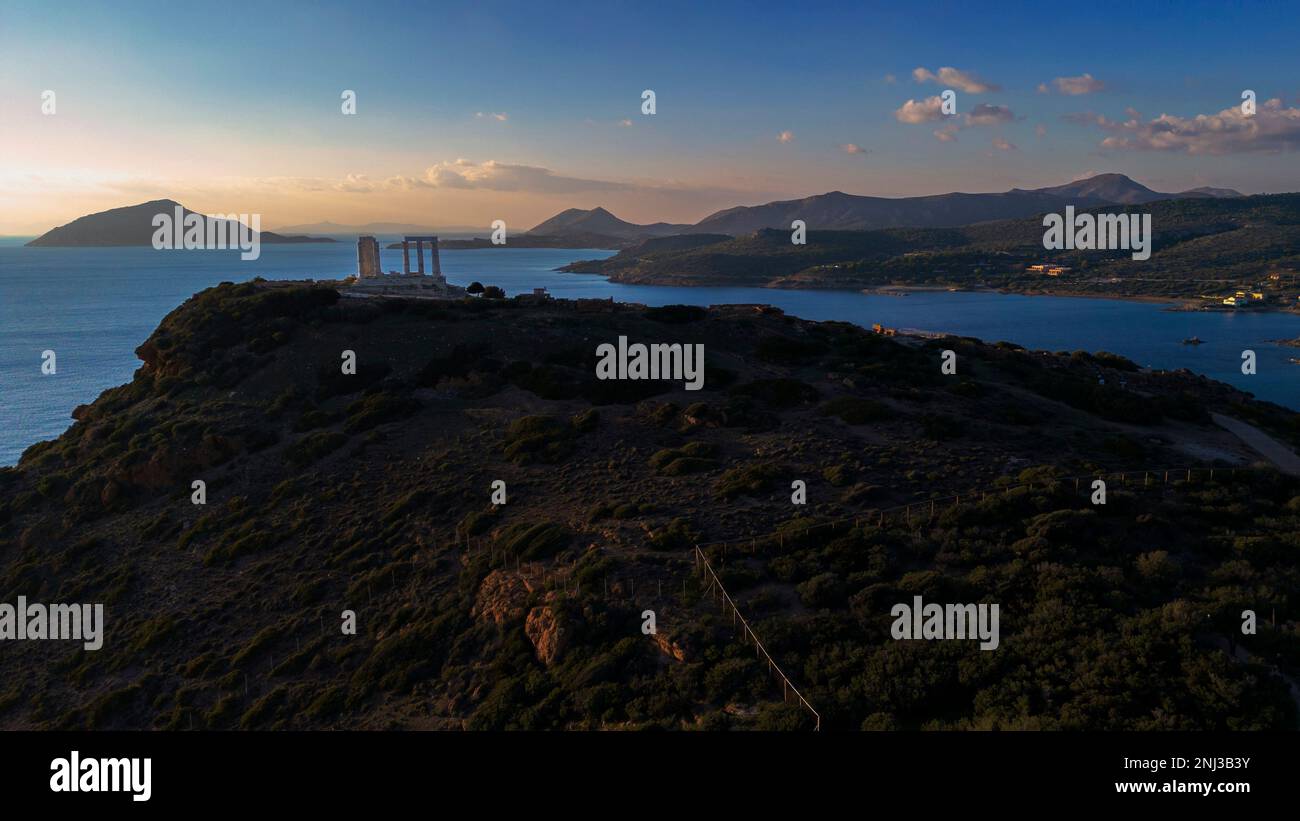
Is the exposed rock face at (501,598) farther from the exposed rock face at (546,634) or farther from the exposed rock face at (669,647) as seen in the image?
the exposed rock face at (669,647)

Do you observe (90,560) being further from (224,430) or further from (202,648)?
(202,648)

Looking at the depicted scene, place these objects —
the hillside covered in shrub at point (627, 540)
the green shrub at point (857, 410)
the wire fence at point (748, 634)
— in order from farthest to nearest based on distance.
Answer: the green shrub at point (857, 410) → the hillside covered in shrub at point (627, 540) → the wire fence at point (748, 634)

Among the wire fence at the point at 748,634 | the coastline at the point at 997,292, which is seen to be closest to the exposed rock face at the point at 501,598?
the wire fence at the point at 748,634

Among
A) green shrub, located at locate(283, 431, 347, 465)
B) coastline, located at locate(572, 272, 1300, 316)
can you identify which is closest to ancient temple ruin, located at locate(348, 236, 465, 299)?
green shrub, located at locate(283, 431, 347, 465)

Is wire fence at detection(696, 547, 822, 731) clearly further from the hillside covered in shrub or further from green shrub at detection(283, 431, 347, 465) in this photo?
green shrub at detection(283, 431, 347, 465)
